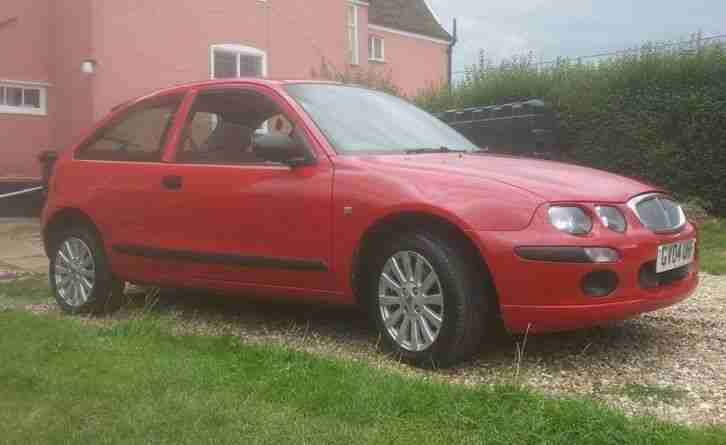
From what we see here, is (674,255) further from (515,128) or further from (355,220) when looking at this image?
(515,128)

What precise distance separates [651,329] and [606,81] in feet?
24.9

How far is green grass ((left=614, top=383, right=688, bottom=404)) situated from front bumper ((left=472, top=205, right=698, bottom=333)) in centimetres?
38

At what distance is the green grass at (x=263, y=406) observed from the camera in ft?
10.6

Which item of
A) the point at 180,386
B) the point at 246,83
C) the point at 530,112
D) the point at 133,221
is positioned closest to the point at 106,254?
the point at 133,221

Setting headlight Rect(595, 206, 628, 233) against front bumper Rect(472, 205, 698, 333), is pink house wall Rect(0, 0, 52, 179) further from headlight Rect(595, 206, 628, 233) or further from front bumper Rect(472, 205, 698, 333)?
headlight Rect(595, 206, 628, 233)

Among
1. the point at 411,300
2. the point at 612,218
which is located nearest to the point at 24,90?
the point at 411,300

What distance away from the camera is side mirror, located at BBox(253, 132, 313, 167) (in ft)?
15.8

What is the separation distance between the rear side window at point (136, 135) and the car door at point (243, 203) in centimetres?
22

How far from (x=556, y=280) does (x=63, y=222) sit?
4007 mm

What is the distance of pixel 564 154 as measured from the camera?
12.4 metres

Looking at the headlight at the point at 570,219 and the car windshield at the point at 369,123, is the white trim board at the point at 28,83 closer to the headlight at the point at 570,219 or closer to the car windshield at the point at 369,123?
the car windshield at the point at 369,123

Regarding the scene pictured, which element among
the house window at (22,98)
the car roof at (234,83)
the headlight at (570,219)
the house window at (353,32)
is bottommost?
the headlight at (570,219)

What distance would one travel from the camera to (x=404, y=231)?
179 inches

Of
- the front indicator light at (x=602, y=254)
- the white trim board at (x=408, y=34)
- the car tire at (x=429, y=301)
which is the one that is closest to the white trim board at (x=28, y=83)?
the white trim board at (x=408, y=34)
